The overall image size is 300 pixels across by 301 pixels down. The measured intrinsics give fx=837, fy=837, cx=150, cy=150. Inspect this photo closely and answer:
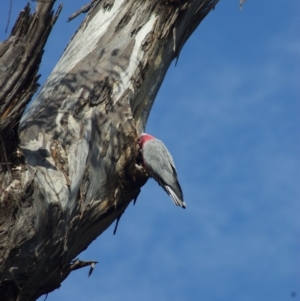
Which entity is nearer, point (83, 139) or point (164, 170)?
point (83, 139)

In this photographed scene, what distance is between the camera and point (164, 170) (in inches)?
313

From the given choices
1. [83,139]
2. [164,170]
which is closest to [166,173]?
[164,170]

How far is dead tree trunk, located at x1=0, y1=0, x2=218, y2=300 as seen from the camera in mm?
5137

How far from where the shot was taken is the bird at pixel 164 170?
762 cm

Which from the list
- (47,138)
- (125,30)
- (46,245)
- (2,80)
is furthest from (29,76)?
(125,30)

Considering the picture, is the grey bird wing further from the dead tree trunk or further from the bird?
the dead tree trunk

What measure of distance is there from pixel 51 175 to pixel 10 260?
26.0 inches

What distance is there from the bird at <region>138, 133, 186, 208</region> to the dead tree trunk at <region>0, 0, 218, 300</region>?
0.54 m

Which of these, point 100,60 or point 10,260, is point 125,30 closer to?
point 100,60

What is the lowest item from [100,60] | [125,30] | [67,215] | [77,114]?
[67,215]

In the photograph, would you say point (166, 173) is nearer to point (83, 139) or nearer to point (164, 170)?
point (164, 170)

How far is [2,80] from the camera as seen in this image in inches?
199

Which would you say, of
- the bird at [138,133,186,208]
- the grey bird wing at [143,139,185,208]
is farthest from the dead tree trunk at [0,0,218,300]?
the grey bird wing at [143,139,185,208]

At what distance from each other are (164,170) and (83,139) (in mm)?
2119
